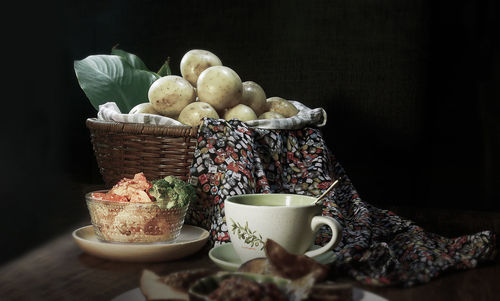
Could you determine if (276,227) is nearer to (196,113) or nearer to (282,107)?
(196,113)

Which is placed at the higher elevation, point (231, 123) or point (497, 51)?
point (497, 51)

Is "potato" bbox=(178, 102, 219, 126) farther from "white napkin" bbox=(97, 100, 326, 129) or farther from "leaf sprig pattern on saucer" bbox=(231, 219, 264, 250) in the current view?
"leaf sprig pattern on saucer" bbox=(231, 219, 264, 250)

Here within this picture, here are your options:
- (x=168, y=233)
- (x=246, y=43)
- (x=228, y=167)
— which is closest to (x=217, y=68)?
(x=228, y=167)

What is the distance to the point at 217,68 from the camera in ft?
3.65

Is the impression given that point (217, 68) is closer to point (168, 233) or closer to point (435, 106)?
point (168, 233)

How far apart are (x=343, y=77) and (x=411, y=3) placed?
0.89 ft

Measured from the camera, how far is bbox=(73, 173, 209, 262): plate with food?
744mm

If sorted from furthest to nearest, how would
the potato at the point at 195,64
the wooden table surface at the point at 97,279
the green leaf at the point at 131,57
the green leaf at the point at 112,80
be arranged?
the green leaf at the point at 131,57 < the green leaf at the point at 112,80 < the potato at the point at 195,64 < the wooden table surface at the point at 97,279

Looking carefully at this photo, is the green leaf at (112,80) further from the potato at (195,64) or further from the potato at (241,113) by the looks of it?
the potato at (241,113)

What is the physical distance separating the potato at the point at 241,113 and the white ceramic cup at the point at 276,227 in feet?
1.38

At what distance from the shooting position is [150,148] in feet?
3.29

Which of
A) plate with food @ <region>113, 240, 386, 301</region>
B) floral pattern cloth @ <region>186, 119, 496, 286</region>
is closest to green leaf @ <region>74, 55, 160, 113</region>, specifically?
floral pattern cloth @ <region>186, 119, 496, 286</region>

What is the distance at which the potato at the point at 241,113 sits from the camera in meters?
1.11

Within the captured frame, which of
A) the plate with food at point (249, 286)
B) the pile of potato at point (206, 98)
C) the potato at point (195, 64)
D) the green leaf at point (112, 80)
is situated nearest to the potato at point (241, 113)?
the pile of potato at point (206, 98)
